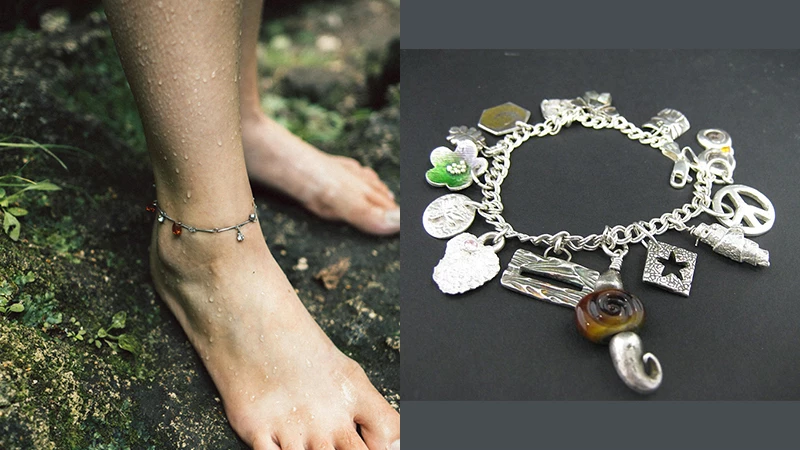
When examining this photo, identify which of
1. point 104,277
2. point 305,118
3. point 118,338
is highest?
point 305,118

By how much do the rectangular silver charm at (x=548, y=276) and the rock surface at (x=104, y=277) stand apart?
0.35m

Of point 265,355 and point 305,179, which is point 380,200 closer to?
point 305,179

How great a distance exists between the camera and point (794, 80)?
8.55 ft

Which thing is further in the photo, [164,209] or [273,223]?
[273,223]

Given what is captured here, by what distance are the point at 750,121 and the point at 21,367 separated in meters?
2.19

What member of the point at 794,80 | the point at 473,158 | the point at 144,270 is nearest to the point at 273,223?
the point at 144,270

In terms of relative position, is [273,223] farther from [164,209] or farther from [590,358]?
[590,358]

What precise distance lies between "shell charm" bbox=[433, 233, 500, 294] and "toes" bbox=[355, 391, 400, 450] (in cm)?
33

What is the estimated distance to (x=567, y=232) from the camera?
2.05m

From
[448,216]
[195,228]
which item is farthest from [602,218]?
[195,228]

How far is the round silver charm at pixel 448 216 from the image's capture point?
6.82 ft

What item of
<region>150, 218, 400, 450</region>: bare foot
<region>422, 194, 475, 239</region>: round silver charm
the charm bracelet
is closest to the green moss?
the charm bracelet

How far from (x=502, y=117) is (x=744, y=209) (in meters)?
0.78

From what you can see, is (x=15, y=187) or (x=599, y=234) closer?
(x=15, y=187)
